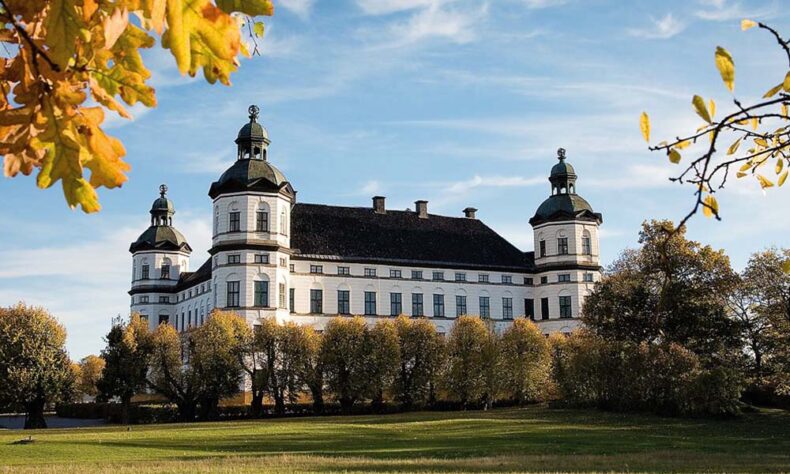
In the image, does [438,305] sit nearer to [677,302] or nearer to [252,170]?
[252,170]

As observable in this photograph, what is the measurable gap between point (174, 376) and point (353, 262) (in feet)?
68.1

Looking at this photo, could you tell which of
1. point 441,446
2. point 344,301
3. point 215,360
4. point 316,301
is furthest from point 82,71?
point 344,301

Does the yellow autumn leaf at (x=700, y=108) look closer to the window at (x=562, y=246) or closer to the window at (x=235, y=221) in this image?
the window at (x=235, y=221)

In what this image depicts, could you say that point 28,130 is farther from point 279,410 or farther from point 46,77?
point 279,410

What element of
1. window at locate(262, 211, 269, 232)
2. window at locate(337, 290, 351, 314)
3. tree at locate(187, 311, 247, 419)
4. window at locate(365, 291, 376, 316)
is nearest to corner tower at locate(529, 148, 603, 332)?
window at locate(365, 291, 376, 316)

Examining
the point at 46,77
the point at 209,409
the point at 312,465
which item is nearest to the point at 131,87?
the point at 46,77

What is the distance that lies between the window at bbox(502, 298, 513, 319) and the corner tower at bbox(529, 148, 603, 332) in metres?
2.58

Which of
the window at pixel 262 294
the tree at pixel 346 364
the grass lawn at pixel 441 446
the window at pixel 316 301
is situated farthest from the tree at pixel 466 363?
the window at pixel 262 294

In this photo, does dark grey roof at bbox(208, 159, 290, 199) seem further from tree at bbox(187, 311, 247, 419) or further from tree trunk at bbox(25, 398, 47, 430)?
tree trunk at bbox(25, 398, 47, 430)

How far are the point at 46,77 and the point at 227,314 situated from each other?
62.3m

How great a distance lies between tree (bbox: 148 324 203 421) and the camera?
199 ft

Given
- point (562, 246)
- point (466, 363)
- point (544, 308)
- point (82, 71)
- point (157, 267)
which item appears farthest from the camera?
point (157, 267)

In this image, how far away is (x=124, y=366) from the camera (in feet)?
202

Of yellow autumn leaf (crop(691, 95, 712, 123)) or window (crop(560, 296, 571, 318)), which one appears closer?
yellow autumn leaf (crop(691, 95, 712, 123))
